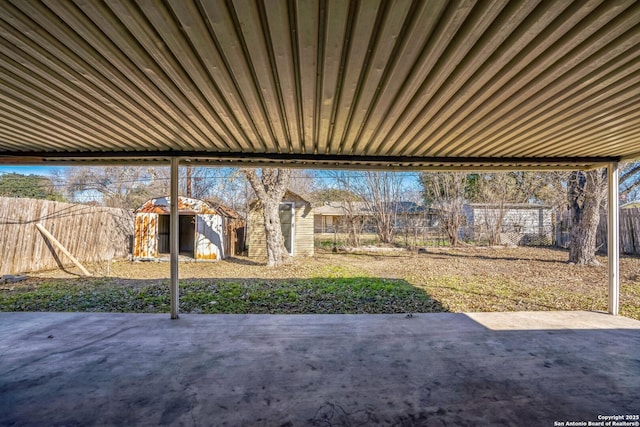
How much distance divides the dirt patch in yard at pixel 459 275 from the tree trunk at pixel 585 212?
1.56ft

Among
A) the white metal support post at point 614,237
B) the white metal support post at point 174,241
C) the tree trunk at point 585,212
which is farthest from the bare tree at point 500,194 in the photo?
the white metal support post at point 174,241

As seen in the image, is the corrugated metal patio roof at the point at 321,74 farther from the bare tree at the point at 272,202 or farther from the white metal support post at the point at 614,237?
the bare tree at the point at 272,202

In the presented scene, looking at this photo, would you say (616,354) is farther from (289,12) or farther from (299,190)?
(299,190)

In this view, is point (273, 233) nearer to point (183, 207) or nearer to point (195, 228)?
point (195, 228)

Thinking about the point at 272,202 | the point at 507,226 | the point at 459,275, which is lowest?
the point at 459,275

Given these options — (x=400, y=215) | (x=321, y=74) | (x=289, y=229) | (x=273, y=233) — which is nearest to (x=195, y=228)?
(x=273, y=233)

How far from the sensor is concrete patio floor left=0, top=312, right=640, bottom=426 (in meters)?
1.87

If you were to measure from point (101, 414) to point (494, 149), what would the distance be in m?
4.36

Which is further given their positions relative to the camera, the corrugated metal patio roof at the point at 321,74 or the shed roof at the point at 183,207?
the shed roof at the point at 183,207

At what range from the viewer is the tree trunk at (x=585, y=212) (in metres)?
7.22

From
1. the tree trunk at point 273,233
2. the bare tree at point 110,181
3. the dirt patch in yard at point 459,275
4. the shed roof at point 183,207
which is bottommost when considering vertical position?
the dirt patch in yard at point 459,275

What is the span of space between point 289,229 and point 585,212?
329 inches

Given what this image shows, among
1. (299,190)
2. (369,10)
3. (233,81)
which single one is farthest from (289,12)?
(299,190)

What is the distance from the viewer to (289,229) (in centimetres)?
1044
